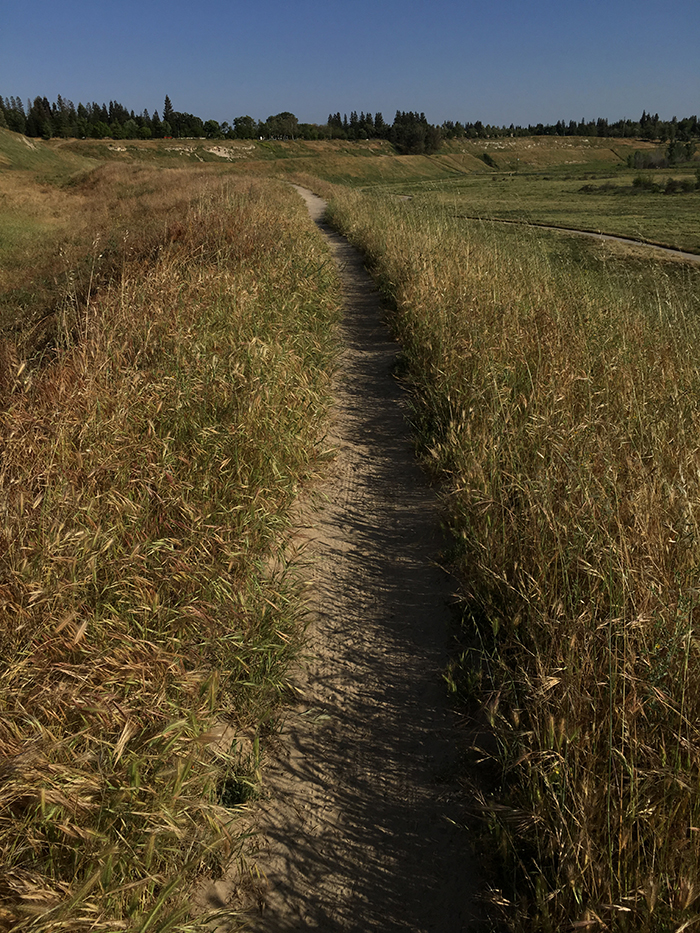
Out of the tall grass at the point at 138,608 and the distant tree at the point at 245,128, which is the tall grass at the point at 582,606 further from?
the distant tree at the point at 245,128

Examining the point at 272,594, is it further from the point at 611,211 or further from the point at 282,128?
the point at 282,128

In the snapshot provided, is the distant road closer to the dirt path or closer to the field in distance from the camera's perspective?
the field in distance

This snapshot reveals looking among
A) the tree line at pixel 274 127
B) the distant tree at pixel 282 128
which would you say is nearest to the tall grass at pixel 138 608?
the tree line at pixel 274 127

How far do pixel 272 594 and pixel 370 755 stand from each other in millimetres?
840

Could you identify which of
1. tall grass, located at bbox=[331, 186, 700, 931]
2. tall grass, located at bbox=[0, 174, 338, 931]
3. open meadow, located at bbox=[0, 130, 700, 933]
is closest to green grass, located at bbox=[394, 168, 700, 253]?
tall grass, located at bbox=[331, 186, 700, 931]

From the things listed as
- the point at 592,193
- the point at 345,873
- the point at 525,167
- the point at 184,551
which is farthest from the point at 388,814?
the point at 525,167

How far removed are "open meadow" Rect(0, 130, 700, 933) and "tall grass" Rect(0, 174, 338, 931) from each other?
1 cm

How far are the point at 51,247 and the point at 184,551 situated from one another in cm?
1439

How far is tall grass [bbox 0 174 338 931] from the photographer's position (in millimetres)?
1510

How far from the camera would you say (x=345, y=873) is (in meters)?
1.75

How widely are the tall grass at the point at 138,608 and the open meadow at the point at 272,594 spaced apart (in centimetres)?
1

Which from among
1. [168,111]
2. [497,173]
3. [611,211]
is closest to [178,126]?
[168,111]

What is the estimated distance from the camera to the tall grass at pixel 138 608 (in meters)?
1.51

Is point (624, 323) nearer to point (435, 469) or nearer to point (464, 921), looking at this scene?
point (435, 469)
